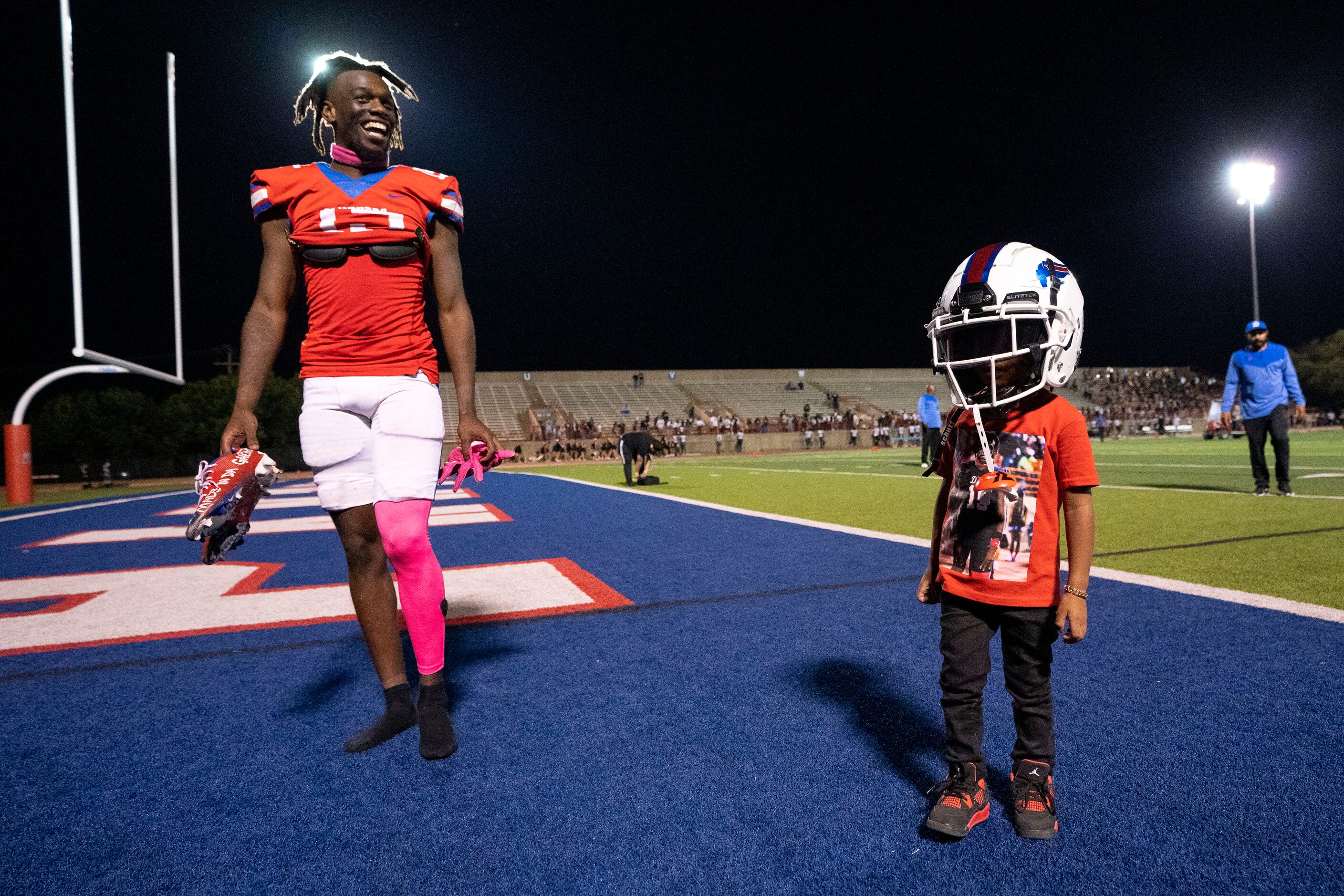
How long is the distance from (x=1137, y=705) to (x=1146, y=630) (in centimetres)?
95

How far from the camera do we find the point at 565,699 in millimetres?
2428

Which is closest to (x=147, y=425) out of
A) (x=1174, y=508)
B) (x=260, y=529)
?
(x=260, y=529)

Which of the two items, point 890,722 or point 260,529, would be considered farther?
point 260,529

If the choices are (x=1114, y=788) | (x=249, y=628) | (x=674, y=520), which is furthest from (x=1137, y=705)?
(x=674, y=520)

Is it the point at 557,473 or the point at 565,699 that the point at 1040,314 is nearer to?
the point at 565,699

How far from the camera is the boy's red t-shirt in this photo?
170 cm

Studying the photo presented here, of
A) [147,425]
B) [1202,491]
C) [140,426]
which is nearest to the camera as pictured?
[1202,491]

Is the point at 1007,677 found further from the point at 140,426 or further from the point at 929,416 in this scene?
the point at 140,426

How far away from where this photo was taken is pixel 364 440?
219cm

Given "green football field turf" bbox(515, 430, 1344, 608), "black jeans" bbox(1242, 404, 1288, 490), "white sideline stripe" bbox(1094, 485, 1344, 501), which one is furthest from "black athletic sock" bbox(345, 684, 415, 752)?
"black jeans" bbox(1242, 404, 1288, 490)

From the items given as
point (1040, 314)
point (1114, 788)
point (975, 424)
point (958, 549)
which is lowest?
point (1114, 788)

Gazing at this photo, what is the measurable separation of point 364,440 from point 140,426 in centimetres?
4036

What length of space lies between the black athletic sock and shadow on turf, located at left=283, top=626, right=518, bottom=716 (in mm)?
116

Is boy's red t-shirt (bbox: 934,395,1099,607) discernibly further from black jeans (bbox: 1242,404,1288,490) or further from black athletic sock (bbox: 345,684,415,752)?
black jeans (bbox: 1242,404,1288,490)
